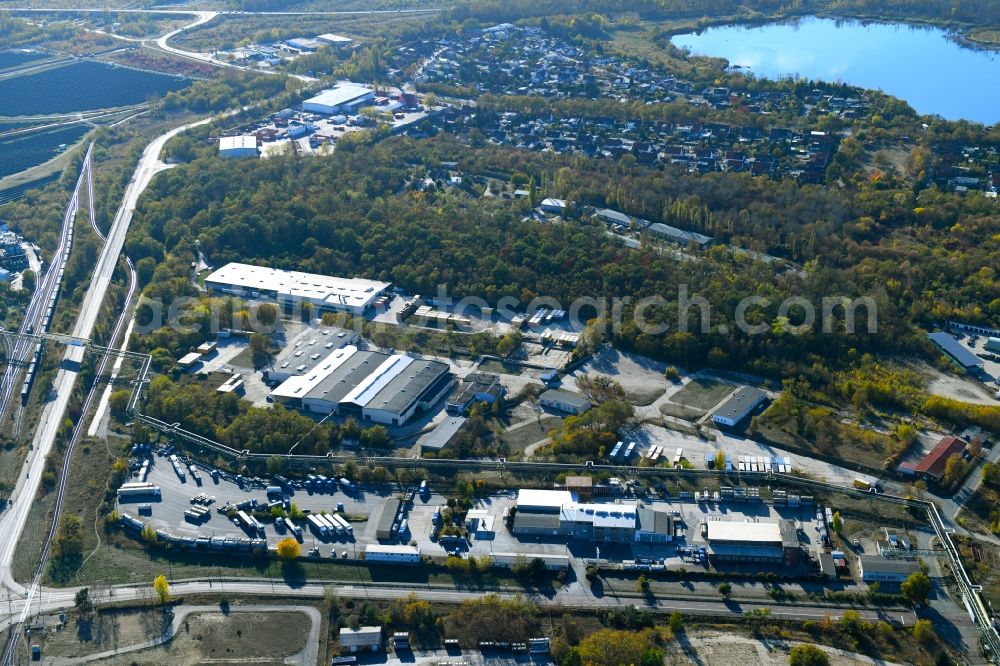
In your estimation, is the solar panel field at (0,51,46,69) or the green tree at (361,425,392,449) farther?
the solar panel field at (0,51,46,69)

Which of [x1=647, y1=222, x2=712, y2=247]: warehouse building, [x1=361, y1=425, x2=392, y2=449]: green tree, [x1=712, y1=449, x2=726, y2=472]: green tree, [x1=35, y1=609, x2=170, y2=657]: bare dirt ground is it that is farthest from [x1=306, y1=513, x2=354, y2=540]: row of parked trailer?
[x1=647, y1=222, x2=712, y2=247]: warehouse building

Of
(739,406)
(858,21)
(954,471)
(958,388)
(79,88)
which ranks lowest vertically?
(79,88)

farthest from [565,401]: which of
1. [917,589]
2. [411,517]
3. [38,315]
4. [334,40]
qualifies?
[334,40]

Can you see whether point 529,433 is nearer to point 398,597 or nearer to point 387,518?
point 387,518

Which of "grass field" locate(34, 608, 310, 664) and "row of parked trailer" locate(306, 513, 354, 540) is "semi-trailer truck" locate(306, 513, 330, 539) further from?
"grass field" locate(34, 608, 310, 664)

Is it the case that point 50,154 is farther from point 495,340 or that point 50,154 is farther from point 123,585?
point 123,585

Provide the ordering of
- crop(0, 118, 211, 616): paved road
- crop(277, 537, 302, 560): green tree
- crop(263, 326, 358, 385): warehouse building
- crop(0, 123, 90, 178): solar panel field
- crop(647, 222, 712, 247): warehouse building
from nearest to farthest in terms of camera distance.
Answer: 1. crop(277, 537, 302, 560): green tree
2. crop(0, 118, 211, 616): paved road
3. crop(263, 326, 358, 385): warehouse building
4. crop(647, 222, 712, 247): warehouse building
5. crop(0, 123, 90, 178): solar panel field
